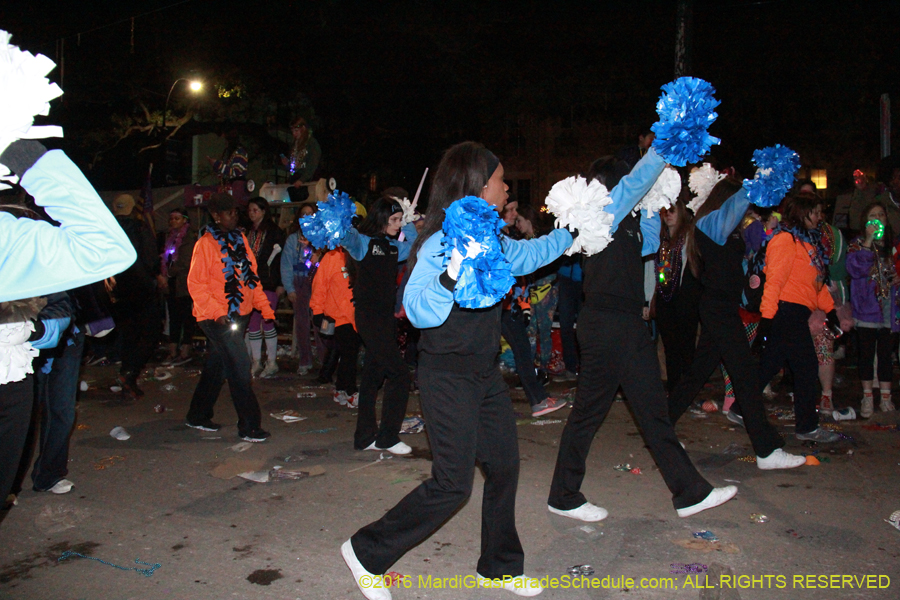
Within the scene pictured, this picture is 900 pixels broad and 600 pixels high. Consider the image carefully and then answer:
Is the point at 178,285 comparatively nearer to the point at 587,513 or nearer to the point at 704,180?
the point at 704,180

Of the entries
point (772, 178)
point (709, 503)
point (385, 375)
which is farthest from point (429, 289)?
point (772, 178)

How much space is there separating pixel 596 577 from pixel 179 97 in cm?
1953

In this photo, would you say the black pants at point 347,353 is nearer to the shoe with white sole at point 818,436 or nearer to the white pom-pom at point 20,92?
the shoe with white sole at point 818,436

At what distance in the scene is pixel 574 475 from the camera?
410 centimetres

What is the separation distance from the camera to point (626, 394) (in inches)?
157

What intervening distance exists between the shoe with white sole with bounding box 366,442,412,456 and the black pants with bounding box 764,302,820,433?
281cm

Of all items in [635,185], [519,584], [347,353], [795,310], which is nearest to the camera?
[519,584]

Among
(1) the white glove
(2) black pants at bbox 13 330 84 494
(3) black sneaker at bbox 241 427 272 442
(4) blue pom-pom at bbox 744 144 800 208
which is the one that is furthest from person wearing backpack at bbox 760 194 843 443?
(2) black pants at bbox 13 330 84 494

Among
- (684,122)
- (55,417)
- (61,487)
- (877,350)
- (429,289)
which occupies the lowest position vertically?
(61,487)

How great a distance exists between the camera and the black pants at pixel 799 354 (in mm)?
5609

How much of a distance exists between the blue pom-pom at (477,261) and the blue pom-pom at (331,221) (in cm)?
265

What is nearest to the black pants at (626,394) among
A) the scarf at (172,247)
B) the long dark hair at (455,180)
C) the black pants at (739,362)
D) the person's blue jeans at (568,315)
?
the black pants at (739,362)

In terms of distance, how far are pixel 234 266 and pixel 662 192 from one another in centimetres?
364

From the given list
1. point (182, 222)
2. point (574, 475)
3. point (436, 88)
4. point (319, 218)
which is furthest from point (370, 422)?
point (436, 88)
